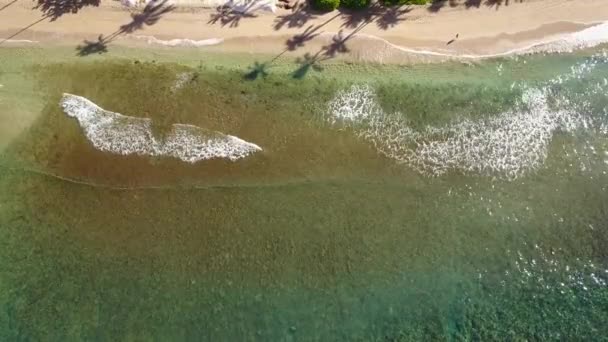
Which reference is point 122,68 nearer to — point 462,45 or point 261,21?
point 261,21

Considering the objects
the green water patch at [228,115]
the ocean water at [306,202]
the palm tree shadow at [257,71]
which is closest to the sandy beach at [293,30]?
the palm tree shadow at [257,71]

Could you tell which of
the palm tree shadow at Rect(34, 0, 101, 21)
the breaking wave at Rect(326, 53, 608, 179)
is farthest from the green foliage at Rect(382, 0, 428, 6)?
the palm tree shadow at Rect(34, 0, 101, 21)

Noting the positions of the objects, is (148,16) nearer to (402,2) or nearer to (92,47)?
(92,47)

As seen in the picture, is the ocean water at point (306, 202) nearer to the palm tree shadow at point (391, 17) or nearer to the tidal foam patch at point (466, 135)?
the tidal foam patch at point (466, 135)

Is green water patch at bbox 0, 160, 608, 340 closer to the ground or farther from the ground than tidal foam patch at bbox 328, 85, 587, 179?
closer to the ground

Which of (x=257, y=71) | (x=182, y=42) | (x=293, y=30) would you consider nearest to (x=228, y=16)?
(x=182, y=42)

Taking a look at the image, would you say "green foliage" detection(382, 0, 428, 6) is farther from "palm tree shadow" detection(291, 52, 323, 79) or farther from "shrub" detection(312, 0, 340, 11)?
"palm tree shadow" detection(291, 52, 323, 79)
